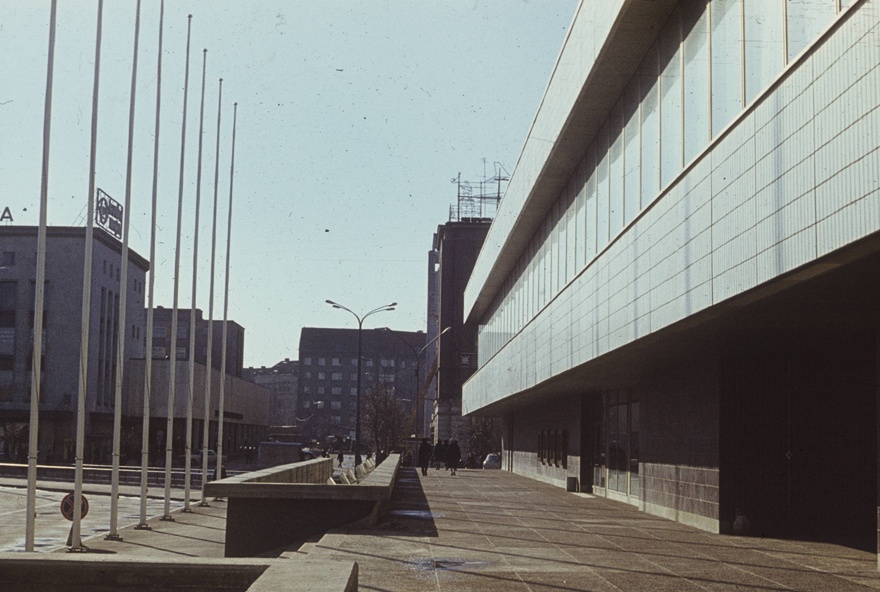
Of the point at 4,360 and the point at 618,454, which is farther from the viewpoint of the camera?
the point at 4,360

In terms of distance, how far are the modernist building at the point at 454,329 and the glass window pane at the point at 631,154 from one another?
69418 millimetres

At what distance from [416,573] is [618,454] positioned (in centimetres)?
1814

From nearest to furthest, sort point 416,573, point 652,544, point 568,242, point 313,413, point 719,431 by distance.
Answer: point 416,573, point 652,544, point 719,431, point 568,242, point 313,413

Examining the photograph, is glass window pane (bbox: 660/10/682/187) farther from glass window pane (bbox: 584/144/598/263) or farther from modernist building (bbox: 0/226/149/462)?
modernist building (bbox: 0/226/149/462)

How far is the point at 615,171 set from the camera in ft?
74.0

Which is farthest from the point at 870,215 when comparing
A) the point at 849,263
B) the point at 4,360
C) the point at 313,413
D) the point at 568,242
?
the point at 313,413

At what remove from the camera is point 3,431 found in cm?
8506

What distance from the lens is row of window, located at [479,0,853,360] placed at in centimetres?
Answer: 1309

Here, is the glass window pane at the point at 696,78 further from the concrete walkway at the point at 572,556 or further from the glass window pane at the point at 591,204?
the glass window pane at the point at 591,204

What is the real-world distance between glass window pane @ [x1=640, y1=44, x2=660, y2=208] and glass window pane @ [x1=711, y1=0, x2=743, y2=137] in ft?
10.5

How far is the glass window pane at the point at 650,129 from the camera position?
18.8 meters

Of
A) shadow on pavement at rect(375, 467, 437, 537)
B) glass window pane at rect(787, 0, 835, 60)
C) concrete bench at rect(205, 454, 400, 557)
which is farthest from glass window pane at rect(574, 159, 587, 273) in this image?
glass window pane at rect(787, 0, 835, 60)

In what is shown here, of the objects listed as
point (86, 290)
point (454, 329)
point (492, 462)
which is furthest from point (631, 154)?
point (454, 329)

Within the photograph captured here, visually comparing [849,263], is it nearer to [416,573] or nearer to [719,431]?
[416,573]
